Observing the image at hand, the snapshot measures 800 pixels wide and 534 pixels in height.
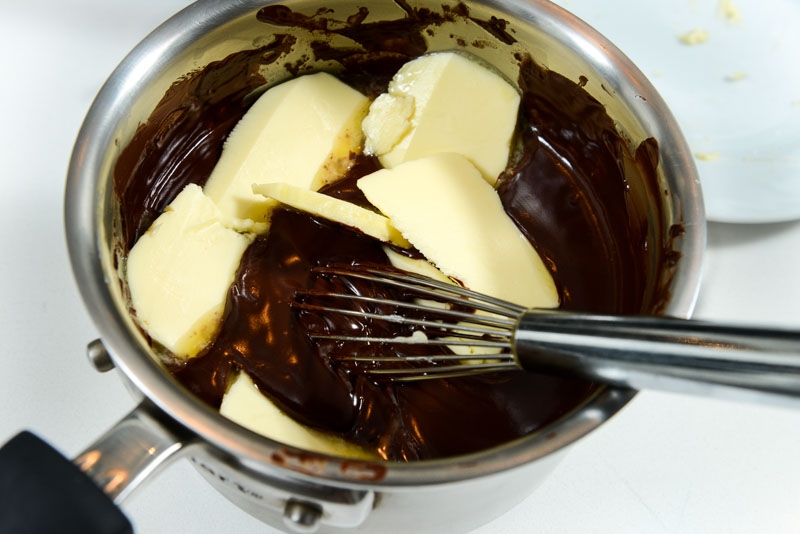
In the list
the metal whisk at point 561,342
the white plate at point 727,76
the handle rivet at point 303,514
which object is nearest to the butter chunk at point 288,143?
the metal whisk at point 561,342

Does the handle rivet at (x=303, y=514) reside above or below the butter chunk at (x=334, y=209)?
below

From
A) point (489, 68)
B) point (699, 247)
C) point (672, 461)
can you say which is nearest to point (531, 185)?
point (489, 68)

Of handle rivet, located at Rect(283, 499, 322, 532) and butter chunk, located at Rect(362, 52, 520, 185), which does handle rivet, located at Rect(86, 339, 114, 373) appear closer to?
handle rivet, located at Rect(283, 499, 322, 532)

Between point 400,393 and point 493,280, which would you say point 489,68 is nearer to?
point 493,280

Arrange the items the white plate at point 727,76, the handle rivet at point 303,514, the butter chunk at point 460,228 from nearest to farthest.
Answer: the handle rivet at point 303,514 < the butter chunk at point 460,228 < the white plate at point 727,76

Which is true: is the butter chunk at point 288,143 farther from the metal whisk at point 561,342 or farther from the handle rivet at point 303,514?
the handle rivet at point 303,514

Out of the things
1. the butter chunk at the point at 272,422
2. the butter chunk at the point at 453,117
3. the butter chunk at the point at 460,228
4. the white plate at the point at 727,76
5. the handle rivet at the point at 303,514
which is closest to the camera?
the handle rivet at the point at 303,514

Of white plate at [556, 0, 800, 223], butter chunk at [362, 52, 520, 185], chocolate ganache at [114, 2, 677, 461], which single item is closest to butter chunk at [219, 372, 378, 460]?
chocolate ganache at [114, 2, 677, 461]
